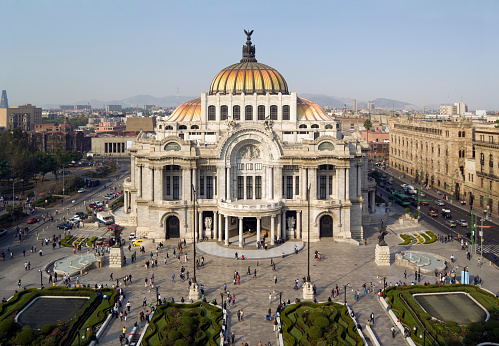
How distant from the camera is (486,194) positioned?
101188 mm

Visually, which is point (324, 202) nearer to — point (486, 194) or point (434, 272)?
point (434, 272)

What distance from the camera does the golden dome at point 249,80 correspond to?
93750 mm

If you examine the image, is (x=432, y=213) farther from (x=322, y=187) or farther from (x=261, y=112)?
(x=261, y=112)

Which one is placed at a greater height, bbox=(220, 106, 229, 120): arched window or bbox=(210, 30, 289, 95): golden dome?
bbox=(210, 30, 289, 95): golden dome

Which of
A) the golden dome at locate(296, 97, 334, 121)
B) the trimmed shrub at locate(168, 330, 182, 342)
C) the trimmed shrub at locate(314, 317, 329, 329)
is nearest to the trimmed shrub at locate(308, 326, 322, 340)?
the trimmed shrub at locate(314, 317, 329, 329)

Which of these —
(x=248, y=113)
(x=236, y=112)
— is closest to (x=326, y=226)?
(x=248, y=113)

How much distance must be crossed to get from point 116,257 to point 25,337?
24044 mm

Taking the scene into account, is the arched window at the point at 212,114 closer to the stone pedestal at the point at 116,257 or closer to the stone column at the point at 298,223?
the stone column at the point at 298,223

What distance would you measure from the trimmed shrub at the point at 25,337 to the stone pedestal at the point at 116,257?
23.2 meters

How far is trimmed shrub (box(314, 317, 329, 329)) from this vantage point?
46.4m

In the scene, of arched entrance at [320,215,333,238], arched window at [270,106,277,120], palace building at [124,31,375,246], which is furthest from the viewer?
arched window at [270,106,277,120]

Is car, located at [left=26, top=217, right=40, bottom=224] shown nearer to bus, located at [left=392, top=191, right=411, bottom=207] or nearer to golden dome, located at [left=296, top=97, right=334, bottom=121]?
golden dome, located at [left=296, top=97, right=334, bottom=121]

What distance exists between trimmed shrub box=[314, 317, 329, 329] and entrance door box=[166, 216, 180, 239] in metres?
38.6

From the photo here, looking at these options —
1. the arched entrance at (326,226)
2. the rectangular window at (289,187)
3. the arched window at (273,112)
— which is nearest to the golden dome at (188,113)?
the arched window at (273,112)
